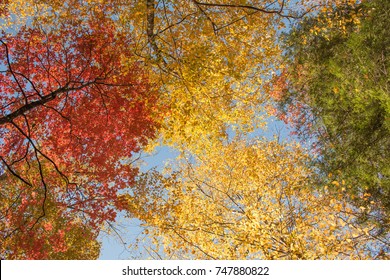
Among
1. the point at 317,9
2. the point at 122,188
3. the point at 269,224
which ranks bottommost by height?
the point at 269,224

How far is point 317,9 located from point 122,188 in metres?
9.45

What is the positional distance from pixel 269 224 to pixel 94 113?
6.91 m

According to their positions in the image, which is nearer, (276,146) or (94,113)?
(94,113)

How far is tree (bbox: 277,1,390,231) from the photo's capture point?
935 centimetres

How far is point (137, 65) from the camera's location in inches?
470

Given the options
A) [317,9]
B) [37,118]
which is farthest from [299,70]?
[37,118]

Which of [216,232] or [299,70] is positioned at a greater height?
[299,70]

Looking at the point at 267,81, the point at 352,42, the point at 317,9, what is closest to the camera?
the point at 352,42

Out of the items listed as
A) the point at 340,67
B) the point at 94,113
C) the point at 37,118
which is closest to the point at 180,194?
the point at 94,113

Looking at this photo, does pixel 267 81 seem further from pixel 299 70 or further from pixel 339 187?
pixel 339 187

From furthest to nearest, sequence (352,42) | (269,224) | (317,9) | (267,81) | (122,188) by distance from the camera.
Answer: (267,81) → (122,188) → (317,9) → (269,224) → (352,42)

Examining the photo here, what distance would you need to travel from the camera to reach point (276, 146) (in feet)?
53.7

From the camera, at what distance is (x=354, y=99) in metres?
9.65

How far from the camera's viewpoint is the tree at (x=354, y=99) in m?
9.35
